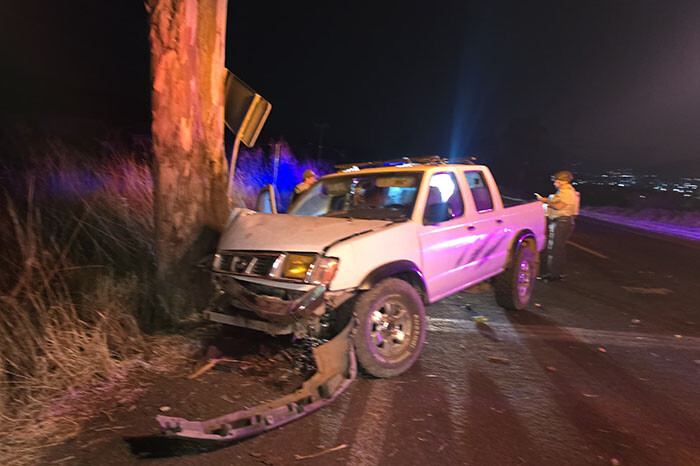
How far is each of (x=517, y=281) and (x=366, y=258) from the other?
3.01 metres

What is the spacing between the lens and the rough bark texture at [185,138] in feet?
13.9

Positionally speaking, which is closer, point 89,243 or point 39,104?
point 89,243

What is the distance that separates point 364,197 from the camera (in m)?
4.75

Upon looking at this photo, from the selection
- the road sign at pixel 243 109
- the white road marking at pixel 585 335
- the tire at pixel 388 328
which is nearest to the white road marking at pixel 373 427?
the tire at pixel 388 328

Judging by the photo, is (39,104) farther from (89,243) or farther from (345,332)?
(345,332)

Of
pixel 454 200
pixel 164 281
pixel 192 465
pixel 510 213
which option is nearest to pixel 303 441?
pixel 192 465

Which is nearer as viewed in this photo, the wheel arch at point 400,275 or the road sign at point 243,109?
the wheel arch at point 400,275

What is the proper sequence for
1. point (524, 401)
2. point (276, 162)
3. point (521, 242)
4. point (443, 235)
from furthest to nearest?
point (276, 162), point (521, 242), point (443, 235), point (524, 401)

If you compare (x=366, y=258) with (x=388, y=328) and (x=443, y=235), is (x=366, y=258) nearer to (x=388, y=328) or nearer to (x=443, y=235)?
(x=388, y=328)

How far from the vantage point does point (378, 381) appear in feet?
11.8

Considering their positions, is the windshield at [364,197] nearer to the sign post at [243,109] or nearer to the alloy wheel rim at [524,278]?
the sign post at [243,109]

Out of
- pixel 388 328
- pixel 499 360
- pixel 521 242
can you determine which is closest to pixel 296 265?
pixel 388 328

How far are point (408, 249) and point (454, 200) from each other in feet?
4.12

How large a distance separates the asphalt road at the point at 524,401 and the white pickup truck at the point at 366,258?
510 millimetres
